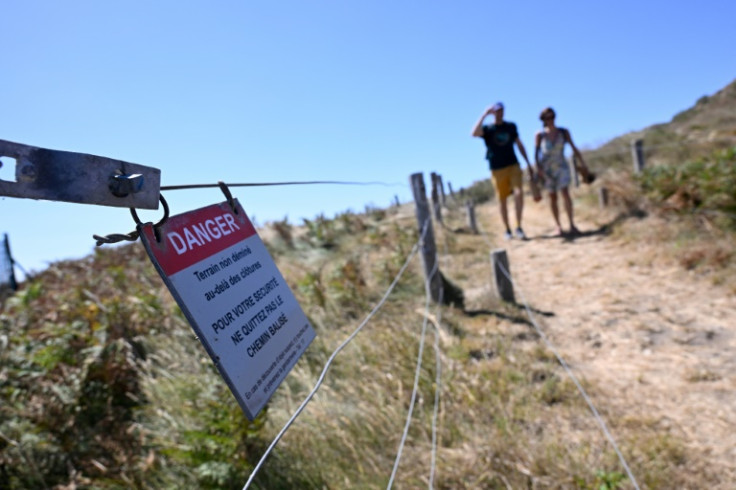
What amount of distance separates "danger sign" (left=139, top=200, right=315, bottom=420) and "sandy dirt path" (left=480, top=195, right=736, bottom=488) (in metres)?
1.98

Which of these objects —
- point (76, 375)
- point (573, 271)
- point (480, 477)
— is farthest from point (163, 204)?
point (573, 271)

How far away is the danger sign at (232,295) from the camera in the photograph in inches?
31.5

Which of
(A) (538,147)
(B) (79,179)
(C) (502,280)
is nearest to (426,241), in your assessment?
(C) (502,280)

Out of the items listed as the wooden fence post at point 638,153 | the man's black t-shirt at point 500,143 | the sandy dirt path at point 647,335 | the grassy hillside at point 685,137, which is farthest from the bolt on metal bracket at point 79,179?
the wooden fence post at point 638,153

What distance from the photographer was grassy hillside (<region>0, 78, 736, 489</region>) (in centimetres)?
207

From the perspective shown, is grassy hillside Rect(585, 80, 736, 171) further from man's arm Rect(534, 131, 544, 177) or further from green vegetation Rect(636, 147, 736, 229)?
man's arm Rect(534, 131, 544, 177)

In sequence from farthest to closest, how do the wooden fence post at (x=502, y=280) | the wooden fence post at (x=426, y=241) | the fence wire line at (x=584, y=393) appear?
1. the wooden fence post at (x=502, y=280)
2. the wooden fence post at (x=426, y=241)
3. the fence wire line at (x=584, y=393)

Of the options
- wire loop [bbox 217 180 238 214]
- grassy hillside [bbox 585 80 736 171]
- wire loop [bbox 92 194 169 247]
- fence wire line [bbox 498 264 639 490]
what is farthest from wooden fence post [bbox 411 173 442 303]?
grassy hillside [bbox 585 80 736 171]

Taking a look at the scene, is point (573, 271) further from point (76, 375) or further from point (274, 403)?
point (76, 375)

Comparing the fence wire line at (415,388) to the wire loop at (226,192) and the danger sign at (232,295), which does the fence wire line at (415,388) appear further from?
the wire loop at (226,192)

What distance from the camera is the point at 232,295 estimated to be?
927mm

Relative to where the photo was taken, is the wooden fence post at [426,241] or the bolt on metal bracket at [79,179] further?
the wooden fence post at [426,241]

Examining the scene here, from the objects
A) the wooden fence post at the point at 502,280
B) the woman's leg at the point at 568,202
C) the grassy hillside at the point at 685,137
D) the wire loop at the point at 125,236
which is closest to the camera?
the wire loop at the point at 125,236

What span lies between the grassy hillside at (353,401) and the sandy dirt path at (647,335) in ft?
0.51
